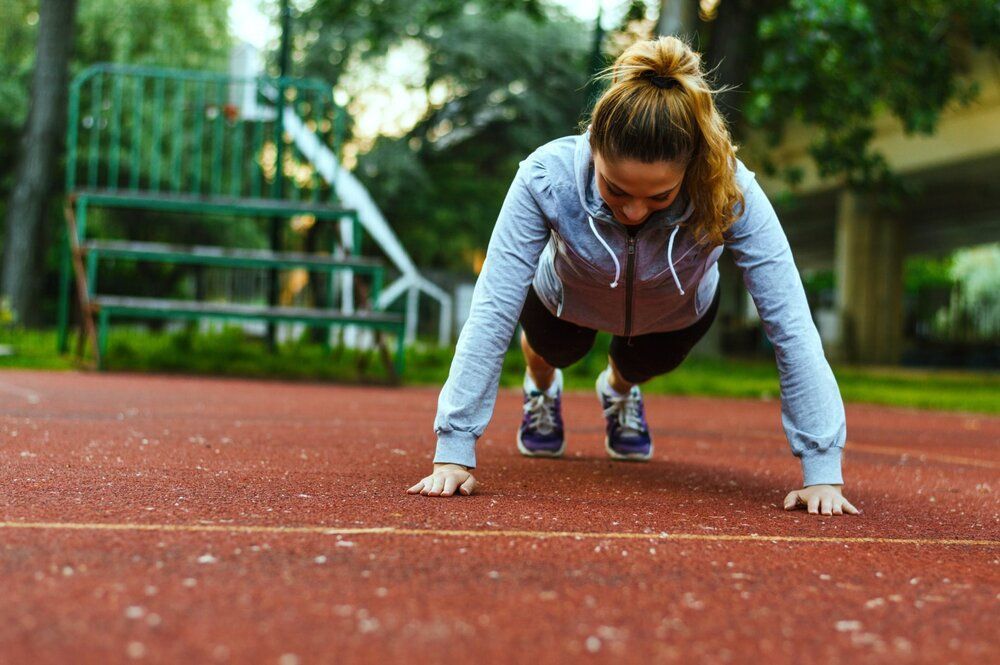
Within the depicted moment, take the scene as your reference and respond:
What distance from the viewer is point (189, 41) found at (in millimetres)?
18312

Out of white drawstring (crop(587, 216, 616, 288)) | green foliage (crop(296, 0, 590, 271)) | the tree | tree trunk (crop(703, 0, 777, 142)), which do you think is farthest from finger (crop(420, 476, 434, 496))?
green foliage (crop(296, 0, 590, 271))

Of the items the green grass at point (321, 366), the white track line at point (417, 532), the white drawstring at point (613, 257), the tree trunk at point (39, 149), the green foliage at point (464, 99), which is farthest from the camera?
the green foliage at point (464, 99)

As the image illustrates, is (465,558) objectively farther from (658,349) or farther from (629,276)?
(658,349)

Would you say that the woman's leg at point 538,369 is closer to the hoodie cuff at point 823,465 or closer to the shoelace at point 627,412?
the shoelace at point 627,412

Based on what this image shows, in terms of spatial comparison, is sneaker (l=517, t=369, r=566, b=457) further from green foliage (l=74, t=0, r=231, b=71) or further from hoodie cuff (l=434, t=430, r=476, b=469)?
green foliage (l=74, t=0, r=231, b=71)

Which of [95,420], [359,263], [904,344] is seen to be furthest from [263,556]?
[904,344]

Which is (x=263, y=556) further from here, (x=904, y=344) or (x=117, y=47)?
(x=904, y=344)

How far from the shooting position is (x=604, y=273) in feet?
8.14

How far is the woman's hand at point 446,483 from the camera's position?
2.25 metres

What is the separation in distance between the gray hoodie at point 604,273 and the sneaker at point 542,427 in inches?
33.3

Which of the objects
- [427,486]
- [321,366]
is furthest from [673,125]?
[321,366]

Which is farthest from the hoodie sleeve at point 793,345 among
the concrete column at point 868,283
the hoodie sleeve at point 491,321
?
the concrete column at point 868,283

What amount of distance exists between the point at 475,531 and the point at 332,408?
3.10 m

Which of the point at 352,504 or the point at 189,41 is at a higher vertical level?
the point at 189,41
